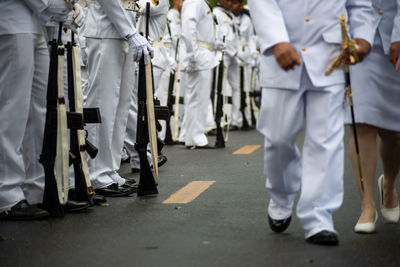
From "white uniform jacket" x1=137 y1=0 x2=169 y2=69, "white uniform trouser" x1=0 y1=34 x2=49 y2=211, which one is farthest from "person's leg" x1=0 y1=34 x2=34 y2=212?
"white uniform jacket" x1=137 y1=0 x2=169 y2=69

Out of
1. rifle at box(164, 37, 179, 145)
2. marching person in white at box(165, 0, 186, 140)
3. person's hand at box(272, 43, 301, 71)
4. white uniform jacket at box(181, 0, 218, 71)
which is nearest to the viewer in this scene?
person's hand at box(272, 43, 301, 71)

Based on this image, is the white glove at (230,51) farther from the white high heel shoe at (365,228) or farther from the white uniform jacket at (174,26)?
the white high heel shoe at (365,228)

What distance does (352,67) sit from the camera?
17.4 ft

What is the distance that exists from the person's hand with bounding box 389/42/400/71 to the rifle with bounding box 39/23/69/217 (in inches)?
89.9

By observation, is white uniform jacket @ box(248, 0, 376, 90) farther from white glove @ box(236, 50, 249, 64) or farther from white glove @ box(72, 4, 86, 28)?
white glove @ box(236, 50, 249, 64)

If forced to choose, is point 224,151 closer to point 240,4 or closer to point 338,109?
point 240,4

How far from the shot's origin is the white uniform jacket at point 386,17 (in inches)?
205

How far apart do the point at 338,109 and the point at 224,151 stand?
6808 millimetres

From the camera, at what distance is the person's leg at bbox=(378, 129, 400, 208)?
216 inches

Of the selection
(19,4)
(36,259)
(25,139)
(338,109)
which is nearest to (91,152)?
(25,139)

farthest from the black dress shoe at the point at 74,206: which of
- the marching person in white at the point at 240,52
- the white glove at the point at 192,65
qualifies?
the marching person in white at the point at 240,52

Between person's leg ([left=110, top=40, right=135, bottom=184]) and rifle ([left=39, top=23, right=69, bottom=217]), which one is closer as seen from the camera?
rifle ([left=39, top=23, right=69, bottom=217])

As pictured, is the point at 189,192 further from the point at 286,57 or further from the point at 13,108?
the point at 286,57

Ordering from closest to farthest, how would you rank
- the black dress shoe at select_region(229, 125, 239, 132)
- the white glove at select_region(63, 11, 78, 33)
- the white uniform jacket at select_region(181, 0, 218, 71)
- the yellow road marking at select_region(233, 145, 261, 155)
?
the white glove at select_region(63, 11, 78, 33), the yellow road marking at select_region(233, 145, 261, 155), the white uniform jacket at select_region(181, 0, 218, 71), the black dress shoe at select_region(229, 125, 239, 132)
